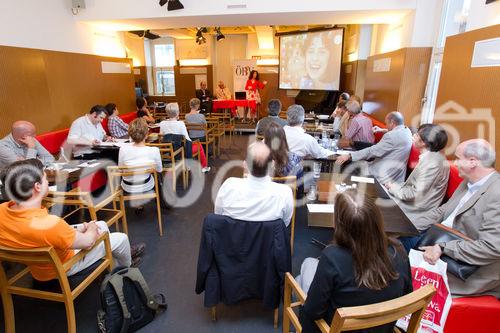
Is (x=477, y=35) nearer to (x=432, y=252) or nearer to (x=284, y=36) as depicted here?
(x=432, y=252)

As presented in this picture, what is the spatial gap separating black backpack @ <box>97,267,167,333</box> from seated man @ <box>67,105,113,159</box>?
2.59 m

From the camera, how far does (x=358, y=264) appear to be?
113 cm

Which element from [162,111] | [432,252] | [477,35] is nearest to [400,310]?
[432,252]

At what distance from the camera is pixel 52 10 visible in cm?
471

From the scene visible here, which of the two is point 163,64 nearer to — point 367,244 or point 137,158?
point 137,158

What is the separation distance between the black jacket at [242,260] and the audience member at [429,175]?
1.41 meters

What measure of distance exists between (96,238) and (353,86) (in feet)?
22.1

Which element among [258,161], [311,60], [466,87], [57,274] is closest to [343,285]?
[258,161]

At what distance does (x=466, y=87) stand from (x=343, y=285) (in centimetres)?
281

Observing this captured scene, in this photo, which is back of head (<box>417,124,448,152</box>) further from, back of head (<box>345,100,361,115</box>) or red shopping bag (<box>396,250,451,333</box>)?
back of head (<box>345,100,361,115</box>)

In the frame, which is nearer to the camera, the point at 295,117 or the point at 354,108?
the point at 295,117

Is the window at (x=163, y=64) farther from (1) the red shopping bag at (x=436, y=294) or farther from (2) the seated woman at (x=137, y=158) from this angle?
(1) the red shopping bag at (x=436, y=294)

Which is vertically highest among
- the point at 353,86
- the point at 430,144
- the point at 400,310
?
the point at 353,86

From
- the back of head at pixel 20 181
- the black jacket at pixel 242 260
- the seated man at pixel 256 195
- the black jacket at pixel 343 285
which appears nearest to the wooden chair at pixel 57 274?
the back of head at pixel 20 181
